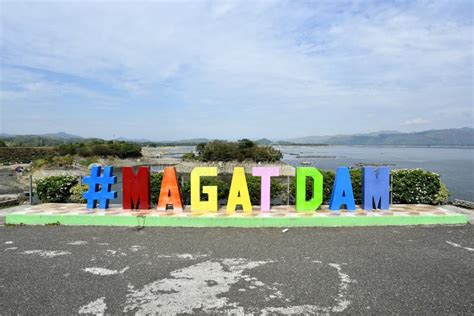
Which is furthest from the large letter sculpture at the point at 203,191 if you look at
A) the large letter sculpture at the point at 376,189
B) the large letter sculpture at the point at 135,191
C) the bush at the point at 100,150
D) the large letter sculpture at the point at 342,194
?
the bush at the point at 100,150

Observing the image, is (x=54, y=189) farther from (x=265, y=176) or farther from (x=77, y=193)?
(x=265, y=176)

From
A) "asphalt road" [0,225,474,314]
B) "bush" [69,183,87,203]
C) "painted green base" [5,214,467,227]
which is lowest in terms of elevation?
"asphalt road" [0,225,474,314]

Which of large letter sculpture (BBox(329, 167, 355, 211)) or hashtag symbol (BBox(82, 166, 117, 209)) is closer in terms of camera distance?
large letter sculpture (BBox(329, 167, 355, 211))

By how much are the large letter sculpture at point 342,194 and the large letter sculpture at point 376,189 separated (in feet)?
1.59

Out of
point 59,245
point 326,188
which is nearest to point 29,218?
point 59,245

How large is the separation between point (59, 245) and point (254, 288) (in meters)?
5.03

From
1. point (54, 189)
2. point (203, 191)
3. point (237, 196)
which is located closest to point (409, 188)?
point (237, 196)

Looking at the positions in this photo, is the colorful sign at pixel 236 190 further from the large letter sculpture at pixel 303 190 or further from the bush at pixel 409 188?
the bush at pixel 409 188

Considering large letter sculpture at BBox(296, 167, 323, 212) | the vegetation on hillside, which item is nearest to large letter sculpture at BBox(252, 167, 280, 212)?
large letter sculpture at BBox(296, 167, 323, 212)

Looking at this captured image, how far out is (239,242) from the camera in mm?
7953

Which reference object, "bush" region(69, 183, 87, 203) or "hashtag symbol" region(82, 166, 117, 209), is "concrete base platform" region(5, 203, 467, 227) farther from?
"bush" region(69, 183, 87, 203)

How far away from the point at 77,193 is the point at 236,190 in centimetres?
616

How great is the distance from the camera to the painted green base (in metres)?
9.33

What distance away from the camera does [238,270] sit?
6.18m
